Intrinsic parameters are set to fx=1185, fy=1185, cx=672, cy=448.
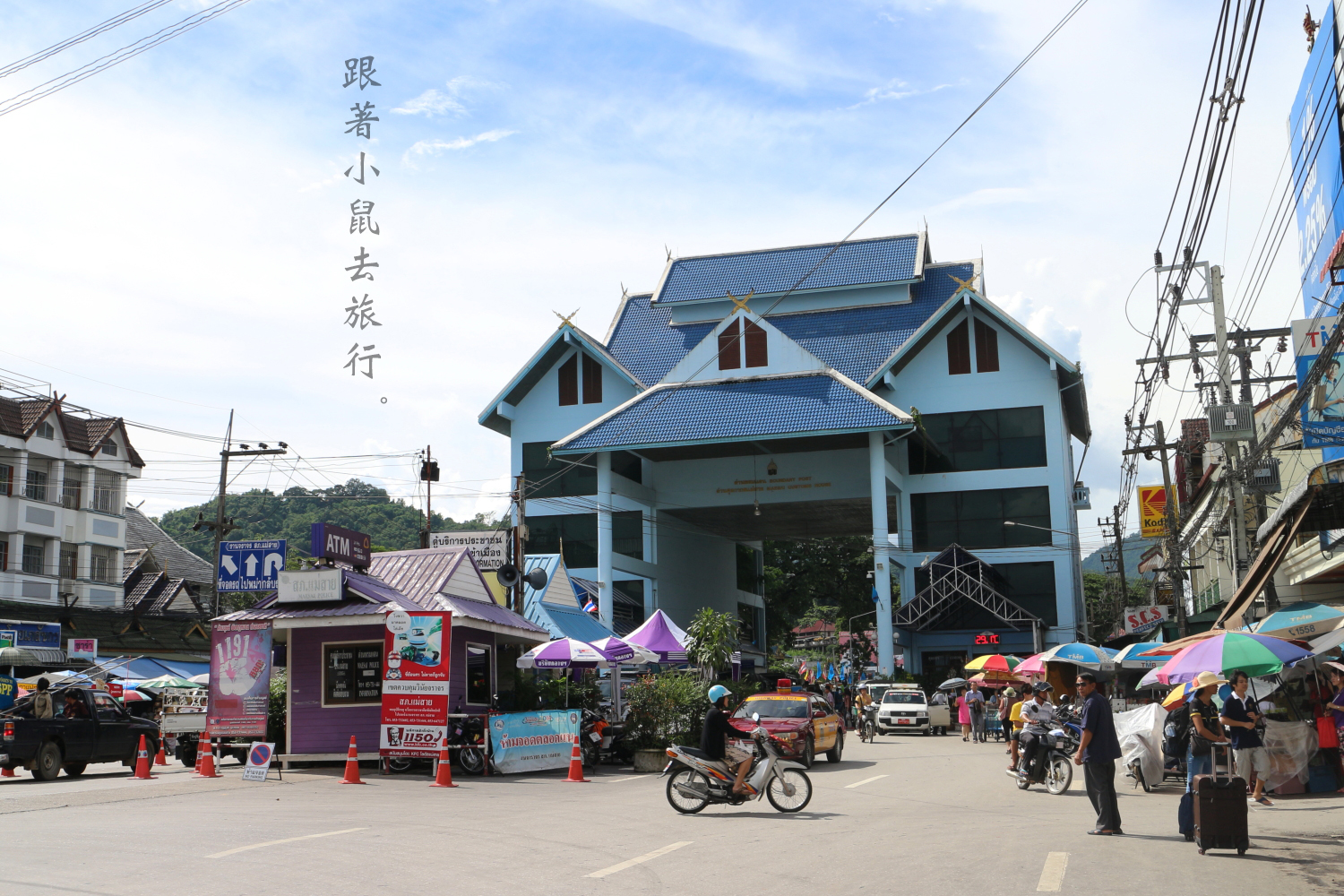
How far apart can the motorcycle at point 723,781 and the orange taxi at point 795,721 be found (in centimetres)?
654

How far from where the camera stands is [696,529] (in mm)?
54281

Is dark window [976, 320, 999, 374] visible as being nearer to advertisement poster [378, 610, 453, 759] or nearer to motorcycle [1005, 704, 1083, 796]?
motorcycle [1005, 704, 1083, 796]

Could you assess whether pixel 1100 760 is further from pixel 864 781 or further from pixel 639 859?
pixel 864 781

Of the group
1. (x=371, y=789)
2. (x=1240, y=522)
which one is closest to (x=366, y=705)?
(x=371, y=789)

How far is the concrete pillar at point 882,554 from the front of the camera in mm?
42531

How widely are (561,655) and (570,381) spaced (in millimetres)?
27827

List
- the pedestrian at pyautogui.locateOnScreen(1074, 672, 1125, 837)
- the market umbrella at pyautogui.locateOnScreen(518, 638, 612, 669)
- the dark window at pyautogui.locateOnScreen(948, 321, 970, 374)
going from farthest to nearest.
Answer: the dark window at pyautogui.locateOnScreen(948, 321, 970, 374)
the market umbrella at pyautogui.locateOnScreen(518, 638, 612, 669)
the pedestrian at pyautogui.locateOnScreen(1074, 672, 1125, 837)

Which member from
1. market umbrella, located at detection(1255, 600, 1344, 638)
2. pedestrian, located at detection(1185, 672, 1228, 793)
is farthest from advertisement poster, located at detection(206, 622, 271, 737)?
market umbrella, located at detection(1255, 600, 1344, 638)

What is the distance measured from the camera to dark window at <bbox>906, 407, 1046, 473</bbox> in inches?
1882

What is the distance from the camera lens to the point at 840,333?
5238 cm

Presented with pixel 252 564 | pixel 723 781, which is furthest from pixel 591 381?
pixel 723 781

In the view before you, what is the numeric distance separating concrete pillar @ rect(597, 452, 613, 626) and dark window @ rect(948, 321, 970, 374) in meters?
15.0

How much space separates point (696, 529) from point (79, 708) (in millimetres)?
34496

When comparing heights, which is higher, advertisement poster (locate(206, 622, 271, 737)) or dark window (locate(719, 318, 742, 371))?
dark window (locate(719, 318, 742, 371))
